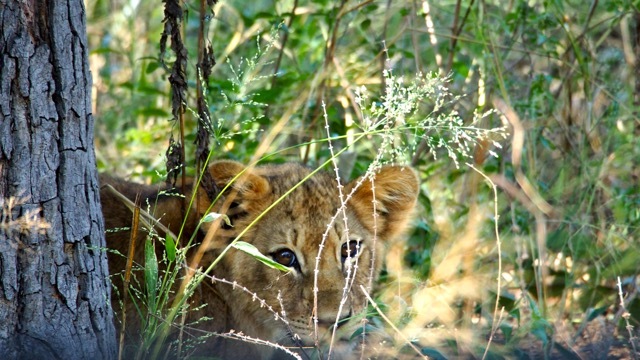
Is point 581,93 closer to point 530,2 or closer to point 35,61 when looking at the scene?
point 530,2

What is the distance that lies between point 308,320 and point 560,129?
2.35 metres

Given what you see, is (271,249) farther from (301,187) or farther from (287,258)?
(301,187)

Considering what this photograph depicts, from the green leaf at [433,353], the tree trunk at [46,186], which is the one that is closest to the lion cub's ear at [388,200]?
the green leaf at [433,353]

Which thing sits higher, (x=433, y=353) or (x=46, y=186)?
(x=46, y=186)

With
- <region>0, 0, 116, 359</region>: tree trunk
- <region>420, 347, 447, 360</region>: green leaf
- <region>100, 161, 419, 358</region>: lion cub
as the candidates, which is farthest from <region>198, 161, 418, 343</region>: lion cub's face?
<region>0, 0, 116, 359</region>: tree trunk

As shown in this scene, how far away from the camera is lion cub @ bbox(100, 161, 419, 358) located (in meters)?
3.82

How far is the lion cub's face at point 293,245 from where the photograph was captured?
3.81 m

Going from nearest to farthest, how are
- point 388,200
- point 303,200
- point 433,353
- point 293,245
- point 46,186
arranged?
1. point 46,186
2. point 433,353
3. point 293,245
4. point 303,200
5. point 388,200

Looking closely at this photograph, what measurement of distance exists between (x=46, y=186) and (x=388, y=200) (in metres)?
1.94

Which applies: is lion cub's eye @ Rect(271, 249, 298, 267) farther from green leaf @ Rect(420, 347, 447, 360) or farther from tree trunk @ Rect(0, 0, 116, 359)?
tree trunk @ Rect(0, 0, 116, 359)

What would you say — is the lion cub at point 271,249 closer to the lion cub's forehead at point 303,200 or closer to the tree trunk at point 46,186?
the lion cub's forehead at point 303,200

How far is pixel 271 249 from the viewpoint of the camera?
13.0ft

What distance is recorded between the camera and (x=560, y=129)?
17.5 feet

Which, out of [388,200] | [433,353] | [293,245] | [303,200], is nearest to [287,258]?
[293,245]
